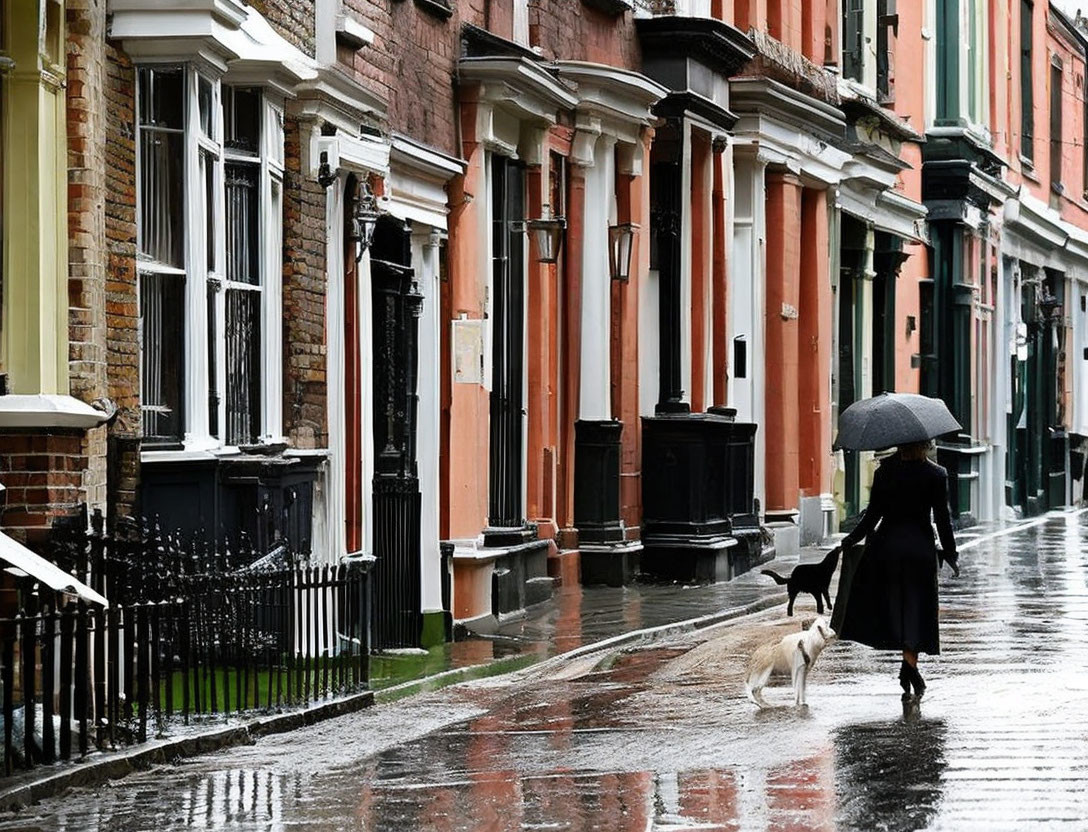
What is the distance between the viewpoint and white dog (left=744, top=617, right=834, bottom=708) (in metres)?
14.7

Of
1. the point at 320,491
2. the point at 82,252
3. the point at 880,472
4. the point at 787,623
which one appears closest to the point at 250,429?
the point at 320,491

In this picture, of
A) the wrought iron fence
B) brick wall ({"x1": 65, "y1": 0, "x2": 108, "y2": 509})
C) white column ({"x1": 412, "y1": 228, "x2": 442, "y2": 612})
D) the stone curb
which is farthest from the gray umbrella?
white column ({"x1": 412, "y1": 228, "x2": 442, "y2": 612})

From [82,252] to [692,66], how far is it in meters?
14.3

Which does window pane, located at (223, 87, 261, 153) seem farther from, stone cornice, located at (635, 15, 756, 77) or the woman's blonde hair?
stone cornice, located at (635, 15, 756, 77)

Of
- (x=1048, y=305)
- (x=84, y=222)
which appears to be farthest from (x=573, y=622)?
(x=1048, y=305)

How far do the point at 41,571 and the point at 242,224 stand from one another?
5419 millimetres

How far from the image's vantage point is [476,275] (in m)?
21.9

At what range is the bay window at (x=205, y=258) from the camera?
1575cm

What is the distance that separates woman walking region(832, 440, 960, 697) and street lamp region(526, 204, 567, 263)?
27.3 feet

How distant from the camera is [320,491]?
18219 millimetres

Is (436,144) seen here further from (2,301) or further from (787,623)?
(2,301)

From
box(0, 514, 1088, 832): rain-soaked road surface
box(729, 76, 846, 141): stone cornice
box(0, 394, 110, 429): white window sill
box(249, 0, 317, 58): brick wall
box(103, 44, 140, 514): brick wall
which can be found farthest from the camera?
box(729, 76, 846, 141): stone cornice

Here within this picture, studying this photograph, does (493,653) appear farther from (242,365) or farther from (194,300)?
(194,300)

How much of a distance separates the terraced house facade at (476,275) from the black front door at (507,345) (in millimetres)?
47
